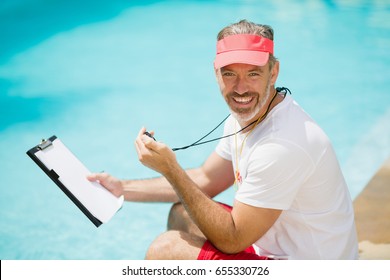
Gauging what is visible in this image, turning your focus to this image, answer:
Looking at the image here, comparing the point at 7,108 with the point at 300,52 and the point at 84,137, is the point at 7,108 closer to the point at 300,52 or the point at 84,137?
the point at 84,137

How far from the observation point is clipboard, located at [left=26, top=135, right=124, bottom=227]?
2240mm

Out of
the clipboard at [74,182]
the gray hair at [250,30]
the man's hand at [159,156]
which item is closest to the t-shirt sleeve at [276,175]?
the man's hand at [159,156]

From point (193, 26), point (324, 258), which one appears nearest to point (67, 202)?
point (324, 258)

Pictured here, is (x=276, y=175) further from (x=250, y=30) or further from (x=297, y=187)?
(x=250, y=30)

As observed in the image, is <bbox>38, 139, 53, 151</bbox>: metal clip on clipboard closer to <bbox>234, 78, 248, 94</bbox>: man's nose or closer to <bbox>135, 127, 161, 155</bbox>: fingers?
<bbox>135, 127, 161, 155</bbox>: fingers

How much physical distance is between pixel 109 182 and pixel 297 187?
33.8 inches

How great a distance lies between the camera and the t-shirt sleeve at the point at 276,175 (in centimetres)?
202

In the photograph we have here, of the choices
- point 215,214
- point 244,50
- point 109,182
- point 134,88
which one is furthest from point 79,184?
point 134,88

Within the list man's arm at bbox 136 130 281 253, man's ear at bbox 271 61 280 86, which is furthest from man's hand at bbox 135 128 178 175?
A: man's ear at bbox 271 61 280 86

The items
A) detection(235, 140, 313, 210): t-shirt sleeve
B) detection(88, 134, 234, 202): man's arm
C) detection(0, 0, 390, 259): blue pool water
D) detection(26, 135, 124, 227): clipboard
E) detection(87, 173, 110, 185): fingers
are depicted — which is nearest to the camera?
detection(235, 140, 313, 210): t-shirt sleeve

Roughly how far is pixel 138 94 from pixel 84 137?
37.8 inches

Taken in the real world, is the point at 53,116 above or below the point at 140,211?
above

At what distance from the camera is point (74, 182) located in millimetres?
2318
